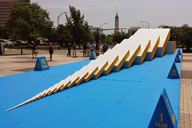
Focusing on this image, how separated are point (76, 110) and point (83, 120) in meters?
Answer: 0.68

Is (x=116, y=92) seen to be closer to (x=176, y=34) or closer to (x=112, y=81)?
(x=112, y=81)

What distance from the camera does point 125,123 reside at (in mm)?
4324

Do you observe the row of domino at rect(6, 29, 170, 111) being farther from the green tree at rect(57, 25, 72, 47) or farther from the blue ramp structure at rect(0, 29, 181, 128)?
the green tree at rect(57, 25, 72, 47)

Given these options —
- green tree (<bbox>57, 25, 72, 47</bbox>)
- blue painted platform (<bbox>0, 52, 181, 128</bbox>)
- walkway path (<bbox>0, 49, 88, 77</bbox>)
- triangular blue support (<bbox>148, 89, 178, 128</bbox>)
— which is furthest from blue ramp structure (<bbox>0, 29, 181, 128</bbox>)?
green tree (<bbox>57, 25, 72, 47</bbox>)

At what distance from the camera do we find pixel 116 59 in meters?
11.4

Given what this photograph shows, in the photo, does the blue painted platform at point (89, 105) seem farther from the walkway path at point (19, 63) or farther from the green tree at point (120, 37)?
the green tree at point (120, 37)

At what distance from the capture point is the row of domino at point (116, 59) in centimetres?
774

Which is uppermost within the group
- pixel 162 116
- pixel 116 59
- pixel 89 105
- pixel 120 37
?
pixel 120 37

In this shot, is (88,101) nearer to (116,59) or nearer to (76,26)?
(116,59)

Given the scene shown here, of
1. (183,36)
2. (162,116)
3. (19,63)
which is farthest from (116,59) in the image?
(183,36)

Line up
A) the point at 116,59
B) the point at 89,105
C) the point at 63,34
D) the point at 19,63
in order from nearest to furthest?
the point at 89,105 → the point at 116,59 → the point at 19,63 → the point at 63,34

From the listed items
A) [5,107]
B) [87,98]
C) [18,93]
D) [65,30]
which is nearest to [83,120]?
[87,98]

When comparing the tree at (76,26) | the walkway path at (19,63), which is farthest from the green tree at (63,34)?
the walkway path at (19,63)

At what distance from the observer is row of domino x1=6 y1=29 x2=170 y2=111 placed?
305 inches
